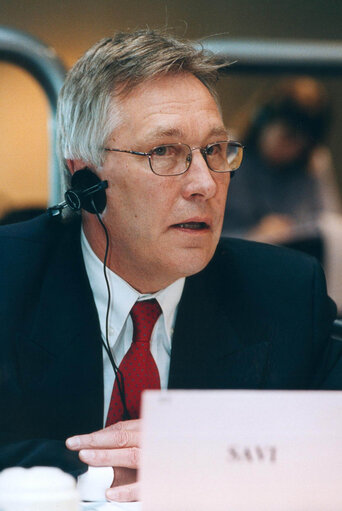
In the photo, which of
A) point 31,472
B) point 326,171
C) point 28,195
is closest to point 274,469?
point 31,472

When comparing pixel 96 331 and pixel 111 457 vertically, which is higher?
pixel 96 331

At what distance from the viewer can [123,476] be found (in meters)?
1.01

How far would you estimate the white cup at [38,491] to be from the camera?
0.71 metres

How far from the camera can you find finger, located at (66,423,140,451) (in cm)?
103

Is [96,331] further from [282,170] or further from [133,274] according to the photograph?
[282,170]

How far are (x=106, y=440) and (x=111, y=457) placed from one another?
38 mm

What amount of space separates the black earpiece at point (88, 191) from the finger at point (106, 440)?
0.45 meters

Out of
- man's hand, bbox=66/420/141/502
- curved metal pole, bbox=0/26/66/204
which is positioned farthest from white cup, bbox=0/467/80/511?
curved metal pole, bbox=0/26/66/204

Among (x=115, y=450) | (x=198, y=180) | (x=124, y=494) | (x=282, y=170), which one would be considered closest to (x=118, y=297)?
(x=198, y=180)

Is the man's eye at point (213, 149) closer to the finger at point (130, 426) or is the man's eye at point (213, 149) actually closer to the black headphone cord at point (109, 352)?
the black headphone cord at point (109, 352)

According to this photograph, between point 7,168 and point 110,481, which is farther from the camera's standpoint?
point 7,168

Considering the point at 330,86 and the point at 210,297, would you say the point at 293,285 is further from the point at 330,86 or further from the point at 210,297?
the point at 330,86

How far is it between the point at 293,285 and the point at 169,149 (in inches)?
17.1

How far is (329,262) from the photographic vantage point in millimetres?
1994
